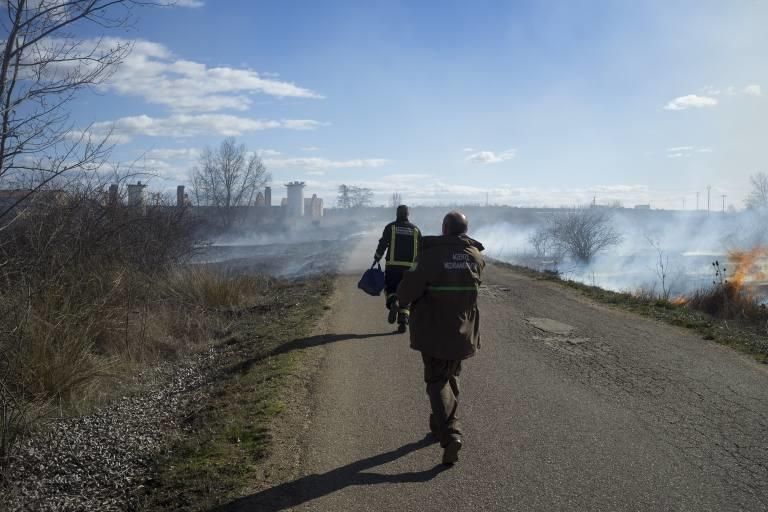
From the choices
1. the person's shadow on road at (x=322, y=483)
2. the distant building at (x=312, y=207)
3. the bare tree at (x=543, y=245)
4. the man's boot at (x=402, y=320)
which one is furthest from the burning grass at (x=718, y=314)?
the distant building at (x=312, y=207)

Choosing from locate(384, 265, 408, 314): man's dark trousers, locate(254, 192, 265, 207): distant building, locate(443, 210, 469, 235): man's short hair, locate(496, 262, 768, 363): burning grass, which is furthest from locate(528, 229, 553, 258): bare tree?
locate(443, 210, 469, 235): man's short hair

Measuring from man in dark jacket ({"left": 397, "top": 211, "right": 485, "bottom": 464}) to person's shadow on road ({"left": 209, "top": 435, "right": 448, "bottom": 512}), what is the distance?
38 centimetres

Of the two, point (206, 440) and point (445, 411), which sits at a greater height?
point (445, 411)

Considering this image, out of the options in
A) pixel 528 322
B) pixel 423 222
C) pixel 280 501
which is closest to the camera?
pixel 280 501

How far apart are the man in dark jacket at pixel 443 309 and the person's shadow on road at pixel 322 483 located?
38cm

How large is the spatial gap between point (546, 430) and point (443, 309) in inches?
63.9

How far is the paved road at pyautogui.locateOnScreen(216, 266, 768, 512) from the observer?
12.5 feet

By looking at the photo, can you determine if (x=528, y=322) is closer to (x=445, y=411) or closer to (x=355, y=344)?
(x=355, y=344)

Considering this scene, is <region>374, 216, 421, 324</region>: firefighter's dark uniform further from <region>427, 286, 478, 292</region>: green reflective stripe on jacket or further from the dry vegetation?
<region>427, 286, 478, 292</region>: green reflective stripe on jacket

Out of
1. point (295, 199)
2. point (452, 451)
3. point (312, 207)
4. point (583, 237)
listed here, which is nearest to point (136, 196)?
point (452, 451)

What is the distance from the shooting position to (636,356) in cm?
769

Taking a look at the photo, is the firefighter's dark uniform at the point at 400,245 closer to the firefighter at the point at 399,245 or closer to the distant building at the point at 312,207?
the firefighter at the point at 399,245

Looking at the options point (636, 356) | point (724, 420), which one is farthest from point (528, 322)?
point (724, 420)

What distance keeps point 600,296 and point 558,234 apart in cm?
2677
